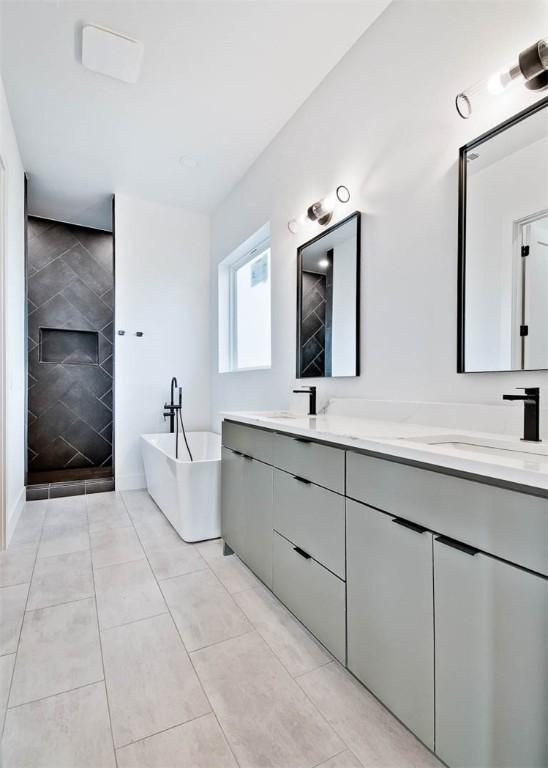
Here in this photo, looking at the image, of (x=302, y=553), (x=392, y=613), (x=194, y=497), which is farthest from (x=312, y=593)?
(x=194, y=497)

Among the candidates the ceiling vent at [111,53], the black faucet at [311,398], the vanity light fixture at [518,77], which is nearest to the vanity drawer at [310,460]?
the black faucet at [311,398]

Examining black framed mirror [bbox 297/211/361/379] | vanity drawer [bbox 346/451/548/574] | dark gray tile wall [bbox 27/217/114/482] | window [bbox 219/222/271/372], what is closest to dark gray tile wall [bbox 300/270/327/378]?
black framed mirror [bbox 297/211/361/379]

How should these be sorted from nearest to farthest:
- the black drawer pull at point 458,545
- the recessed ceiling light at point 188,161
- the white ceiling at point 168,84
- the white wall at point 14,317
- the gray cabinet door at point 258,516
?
the black drawer pull at point 458,545, the gray cabinet door at point 258,516, the white ceiling at point 168,84, the white wall at point 14,317, the recessed ceiling light at point 188,161

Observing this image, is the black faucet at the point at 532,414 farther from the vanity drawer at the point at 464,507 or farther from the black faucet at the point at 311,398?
the black faucet at the point at 311,398

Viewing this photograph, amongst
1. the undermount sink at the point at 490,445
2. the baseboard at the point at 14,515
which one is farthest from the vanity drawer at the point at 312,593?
the baseboard at the point at 14,515

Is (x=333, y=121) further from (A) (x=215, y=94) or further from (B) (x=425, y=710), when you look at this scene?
(B) (x=425, y=710)

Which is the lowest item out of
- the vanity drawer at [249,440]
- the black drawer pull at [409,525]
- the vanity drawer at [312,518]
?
the vanity drawer at [312,518]

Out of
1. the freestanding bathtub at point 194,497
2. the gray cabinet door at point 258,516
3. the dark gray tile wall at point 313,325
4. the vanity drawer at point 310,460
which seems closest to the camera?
the vanity drawer at point 310,460

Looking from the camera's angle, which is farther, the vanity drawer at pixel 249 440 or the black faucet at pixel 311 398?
the black faucet at pixel 311 398

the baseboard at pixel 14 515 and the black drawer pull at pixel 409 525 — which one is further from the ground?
the black drawer pull at pixel 409 525

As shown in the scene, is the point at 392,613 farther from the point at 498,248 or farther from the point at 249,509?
the point at 498,248

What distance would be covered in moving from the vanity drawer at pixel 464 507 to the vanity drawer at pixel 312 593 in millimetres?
388

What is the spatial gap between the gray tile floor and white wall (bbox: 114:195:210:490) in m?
1.77

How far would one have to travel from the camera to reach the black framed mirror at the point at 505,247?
1.23 meters
